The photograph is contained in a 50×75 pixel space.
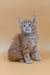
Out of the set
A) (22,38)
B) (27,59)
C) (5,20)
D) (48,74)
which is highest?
(5,20)

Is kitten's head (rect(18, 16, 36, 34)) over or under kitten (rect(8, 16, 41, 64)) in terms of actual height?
over

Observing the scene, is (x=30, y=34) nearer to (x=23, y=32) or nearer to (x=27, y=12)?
(x=23, y=32)

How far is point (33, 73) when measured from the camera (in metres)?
1.26

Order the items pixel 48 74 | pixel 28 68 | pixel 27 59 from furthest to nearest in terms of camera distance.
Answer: pixel 27 59 → pixel 28 68 → pixel 48 74

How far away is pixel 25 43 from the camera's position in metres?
1.47

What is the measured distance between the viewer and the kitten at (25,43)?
1.47 meters

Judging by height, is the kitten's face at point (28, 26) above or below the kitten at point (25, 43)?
above

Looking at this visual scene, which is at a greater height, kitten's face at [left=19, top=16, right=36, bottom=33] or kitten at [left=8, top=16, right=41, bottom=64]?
kitten's face at [left=19, top=16, right=36, bottom=33]

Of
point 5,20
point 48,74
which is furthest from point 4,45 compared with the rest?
point 48,74

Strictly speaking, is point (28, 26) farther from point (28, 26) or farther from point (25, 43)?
point (25, 43)

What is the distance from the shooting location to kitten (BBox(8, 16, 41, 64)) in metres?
1.47

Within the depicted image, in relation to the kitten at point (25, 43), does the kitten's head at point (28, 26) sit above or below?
above

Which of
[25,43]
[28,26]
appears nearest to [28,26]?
[28,26]

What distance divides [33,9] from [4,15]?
36 cm
